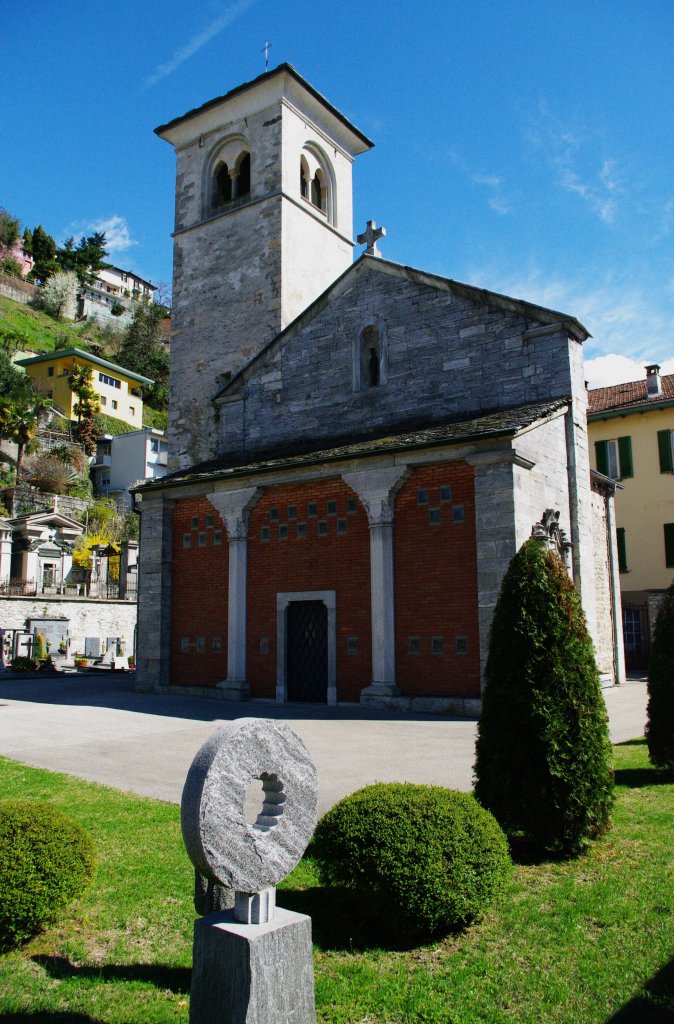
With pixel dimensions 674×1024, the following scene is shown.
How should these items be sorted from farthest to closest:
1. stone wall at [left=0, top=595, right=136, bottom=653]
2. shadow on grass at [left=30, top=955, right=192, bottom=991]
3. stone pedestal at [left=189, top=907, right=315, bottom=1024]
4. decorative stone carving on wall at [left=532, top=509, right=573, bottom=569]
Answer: stone wall at [left=0, top=595, right=136, bottom=653] → decorative stone carving on wall at [left=532, top=509, right=573, bottom=569] → shadow on grass at [left=30, top=955, right=192, bottom=991] → stone pedestal at [left=189, top=907, right=315, bottom=1024]

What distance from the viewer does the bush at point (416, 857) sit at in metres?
4.48

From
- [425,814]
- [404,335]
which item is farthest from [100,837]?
[404,335]

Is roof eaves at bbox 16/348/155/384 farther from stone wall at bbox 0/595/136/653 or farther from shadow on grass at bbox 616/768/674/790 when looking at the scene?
shadow on grass at bbox 616/768/674/790

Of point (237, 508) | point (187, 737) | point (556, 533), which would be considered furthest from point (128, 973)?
point (237, 508)

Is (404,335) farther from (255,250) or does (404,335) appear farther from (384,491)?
(255,250)

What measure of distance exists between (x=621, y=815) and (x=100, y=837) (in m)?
4.66

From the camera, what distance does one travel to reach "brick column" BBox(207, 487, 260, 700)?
17750mm

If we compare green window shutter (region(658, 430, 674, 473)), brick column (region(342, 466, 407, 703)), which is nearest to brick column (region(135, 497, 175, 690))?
brick column (region(342, 466, 407, 703))

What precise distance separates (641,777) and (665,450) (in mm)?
25227

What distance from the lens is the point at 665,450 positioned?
31.0 m

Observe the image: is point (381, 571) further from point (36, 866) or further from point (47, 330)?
point (47, 330)

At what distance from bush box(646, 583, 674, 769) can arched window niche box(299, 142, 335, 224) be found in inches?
904

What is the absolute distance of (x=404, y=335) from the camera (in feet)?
60.2

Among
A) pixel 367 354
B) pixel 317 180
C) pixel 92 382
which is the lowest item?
pixel 367 354
